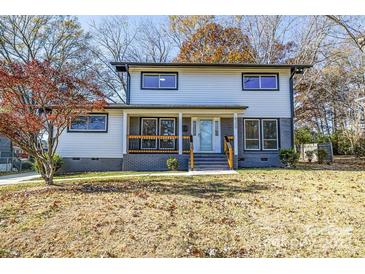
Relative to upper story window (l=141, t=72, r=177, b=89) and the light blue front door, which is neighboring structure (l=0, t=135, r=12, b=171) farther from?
the light blue front door

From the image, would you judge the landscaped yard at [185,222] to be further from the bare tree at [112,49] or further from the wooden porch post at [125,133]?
the bare tree at [112,49]

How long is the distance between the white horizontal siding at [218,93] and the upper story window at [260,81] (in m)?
0.23

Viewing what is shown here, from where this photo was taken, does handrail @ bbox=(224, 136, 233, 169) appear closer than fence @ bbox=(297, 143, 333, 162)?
Yes

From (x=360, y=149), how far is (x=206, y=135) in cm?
1335

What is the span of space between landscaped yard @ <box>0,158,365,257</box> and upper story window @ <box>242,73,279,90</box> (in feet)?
27.4

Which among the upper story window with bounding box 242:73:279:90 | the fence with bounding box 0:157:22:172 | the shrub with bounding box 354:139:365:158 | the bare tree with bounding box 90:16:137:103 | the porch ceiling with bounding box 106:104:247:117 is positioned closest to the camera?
the porch ceiling with bounding box 106:104:247:117

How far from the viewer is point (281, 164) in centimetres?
1431

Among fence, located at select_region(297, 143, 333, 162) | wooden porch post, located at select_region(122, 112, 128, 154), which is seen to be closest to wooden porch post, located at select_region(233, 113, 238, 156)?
wooden porch post, located at select_region(122, 112, 128, 154)

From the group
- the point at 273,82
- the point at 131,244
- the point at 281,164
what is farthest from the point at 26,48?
the point at 131,244

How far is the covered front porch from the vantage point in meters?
13.8

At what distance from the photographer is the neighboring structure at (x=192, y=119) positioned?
14.4m

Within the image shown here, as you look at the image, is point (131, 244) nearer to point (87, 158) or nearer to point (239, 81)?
point (87, 158)

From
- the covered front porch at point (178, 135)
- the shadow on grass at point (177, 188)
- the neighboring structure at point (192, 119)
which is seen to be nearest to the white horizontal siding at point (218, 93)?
the neighboring structure at point (192, 119)

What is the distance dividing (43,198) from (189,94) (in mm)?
10066
